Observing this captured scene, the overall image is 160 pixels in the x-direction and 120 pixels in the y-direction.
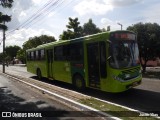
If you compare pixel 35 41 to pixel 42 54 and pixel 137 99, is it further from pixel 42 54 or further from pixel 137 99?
pixel 137 99

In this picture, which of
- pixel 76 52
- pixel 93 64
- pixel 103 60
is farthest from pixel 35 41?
pixel 103 60

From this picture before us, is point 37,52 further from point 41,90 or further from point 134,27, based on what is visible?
point 134,27

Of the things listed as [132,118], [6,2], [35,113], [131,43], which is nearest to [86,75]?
[131,43]

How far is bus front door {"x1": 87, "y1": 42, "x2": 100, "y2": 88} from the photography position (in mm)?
12867

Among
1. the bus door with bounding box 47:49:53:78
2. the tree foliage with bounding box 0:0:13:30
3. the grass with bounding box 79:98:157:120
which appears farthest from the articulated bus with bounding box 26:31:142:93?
the tree foliage with bounding box 0:0:13:30

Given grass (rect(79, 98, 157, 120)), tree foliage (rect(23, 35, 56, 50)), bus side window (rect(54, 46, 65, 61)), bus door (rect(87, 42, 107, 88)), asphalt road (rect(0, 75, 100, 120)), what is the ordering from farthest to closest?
tree foliage (rect(23, 35, 56, 50)), bus side window (rect(54, 46, 65, 61)), bus door (rect(87, 42, 107, 88)), asphalt road (rect(0, 75, 100, 120)), grass (rect(79, 98, 157, 120))

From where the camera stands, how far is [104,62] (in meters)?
12.3

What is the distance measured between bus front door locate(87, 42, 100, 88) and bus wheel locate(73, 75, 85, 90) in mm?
933

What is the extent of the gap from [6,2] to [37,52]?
16.8 feet

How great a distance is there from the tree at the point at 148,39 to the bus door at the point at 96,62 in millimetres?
18486

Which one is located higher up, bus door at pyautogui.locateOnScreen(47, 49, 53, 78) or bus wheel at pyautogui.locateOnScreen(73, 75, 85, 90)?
bus door at pyautogui.locateOnScreen(47, 49, 53, 78)

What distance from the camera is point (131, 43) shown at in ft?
42.1

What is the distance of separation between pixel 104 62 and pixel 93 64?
1.01 metres

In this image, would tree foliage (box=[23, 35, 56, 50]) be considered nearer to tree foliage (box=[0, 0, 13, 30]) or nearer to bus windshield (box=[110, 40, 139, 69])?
tree foliage (box=[0, 0, 13, 30])
